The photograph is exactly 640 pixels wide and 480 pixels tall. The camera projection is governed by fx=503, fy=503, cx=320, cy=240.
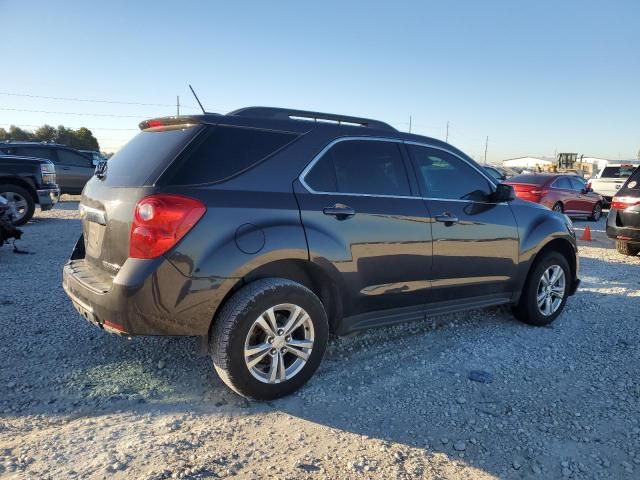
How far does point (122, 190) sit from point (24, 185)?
9046 mm

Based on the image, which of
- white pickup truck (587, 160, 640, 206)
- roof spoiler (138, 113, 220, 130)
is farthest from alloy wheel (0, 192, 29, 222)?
white pickup truck (587, 160, 640, 206)

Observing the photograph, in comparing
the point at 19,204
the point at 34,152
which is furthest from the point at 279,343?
the point at 34,152

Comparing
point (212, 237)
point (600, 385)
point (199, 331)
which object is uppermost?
point (212, 237)

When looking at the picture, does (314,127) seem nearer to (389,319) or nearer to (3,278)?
(389,319)

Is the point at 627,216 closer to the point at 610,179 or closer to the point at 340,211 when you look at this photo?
the point at 340,211

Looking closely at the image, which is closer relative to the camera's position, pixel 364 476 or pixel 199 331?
pixel 364 476

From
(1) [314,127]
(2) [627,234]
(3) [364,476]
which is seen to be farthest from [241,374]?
(2) [627,234]

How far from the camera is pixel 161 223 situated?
9.46ft

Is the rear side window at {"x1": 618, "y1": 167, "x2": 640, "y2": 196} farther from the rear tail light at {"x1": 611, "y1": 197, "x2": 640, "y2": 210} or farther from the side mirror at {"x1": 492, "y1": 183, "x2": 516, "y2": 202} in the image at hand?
the side mirror at {"x1": 492, "y1": 183, "x2": 516, "y2": 202}

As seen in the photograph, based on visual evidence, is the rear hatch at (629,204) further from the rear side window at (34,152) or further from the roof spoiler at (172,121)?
the rear side window at (34,152)

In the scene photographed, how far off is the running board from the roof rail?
1.47 meters

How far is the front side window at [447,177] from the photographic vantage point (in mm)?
4168

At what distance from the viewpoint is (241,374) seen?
3088mm

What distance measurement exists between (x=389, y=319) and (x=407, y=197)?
96 centimetres
